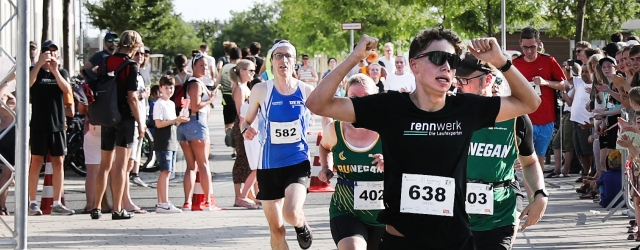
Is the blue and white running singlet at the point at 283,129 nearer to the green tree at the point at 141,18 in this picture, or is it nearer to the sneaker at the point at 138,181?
the sneaker at the point at 138,181

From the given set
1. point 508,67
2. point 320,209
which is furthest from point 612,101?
point 508,67

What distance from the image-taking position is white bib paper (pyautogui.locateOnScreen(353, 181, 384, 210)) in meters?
6.46

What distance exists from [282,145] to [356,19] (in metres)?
34.3

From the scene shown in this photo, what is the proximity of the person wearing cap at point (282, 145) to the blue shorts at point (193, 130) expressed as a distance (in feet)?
11.7

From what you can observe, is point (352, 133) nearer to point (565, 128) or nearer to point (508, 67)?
point (508, 67)

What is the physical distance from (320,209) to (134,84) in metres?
2.75

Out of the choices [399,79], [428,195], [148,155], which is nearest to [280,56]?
[428,195]

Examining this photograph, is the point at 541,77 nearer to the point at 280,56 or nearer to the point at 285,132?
the point at 280,56

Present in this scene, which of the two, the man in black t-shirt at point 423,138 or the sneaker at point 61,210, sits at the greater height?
the man in black t-shirt at point 423,138

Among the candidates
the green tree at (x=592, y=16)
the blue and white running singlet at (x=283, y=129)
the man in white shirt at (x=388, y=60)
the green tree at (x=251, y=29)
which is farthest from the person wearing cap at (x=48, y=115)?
the green tree at (x=251, y=29)

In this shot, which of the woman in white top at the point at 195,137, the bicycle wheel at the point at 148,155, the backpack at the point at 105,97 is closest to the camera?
the backpack at the point at 105,97

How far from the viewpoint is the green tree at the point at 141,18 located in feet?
168

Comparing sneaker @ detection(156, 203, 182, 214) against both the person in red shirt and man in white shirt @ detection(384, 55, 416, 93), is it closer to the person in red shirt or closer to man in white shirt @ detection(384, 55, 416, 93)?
the person in red shirt

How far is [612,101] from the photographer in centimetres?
1270
